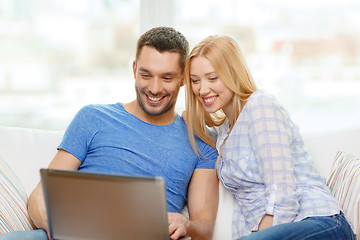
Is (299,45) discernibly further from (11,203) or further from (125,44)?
(11,203)

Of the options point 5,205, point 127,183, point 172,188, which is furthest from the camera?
point 172,188

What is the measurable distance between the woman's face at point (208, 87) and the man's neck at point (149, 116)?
26 cm

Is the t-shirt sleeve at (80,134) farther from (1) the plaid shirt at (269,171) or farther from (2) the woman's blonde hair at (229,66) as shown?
(1) the plaid shirt at (269,171)

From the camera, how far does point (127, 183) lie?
1334 millimetres

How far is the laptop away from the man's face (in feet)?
2.38

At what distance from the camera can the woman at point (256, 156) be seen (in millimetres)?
1745

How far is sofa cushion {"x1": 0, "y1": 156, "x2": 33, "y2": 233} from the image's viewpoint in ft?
6.01

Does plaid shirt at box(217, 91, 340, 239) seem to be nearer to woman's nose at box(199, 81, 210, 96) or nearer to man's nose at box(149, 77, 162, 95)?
woman's nose at box(199, 81, 210, 96)

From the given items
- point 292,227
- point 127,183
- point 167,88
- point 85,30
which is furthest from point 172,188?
point 85,30

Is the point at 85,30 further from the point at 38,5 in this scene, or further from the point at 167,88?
the point at 167,88

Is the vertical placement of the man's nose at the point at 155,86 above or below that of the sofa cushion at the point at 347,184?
above

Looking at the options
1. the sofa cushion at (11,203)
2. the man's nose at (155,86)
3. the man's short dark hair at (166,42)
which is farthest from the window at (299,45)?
the sofa cushion at (11,203)

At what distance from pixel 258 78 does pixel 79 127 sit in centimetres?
134

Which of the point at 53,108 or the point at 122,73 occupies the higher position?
the point at 122,73
